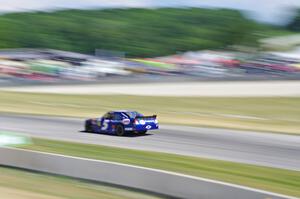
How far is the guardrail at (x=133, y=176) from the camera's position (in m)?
10.7

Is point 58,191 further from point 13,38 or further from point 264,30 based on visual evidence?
point 264,30

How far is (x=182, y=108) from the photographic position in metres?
40.1

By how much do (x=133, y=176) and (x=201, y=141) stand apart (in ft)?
30.4

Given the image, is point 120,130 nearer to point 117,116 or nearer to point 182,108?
point 117,116

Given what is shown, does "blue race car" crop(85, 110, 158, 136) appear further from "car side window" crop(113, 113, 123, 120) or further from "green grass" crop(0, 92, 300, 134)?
"green grass" crop(0, 92, 300, 134)

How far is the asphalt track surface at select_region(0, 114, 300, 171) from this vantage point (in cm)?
1834

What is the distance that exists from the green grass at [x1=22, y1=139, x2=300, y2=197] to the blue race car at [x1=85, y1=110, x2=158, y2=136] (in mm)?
2402

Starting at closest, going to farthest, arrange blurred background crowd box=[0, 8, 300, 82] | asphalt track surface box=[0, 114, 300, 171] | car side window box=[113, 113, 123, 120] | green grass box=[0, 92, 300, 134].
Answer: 1. asphalt track surface box=[0, 114, 300, 171]
2. car side window box=[113, 113, 123, 120]
3. green grass box=[0, 92, 300, 134]
4. blurred background crowd box=[0, 8, 300, 82]

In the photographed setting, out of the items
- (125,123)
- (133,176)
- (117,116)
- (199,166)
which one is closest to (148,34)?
(117,116)

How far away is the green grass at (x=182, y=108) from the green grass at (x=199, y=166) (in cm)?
1125

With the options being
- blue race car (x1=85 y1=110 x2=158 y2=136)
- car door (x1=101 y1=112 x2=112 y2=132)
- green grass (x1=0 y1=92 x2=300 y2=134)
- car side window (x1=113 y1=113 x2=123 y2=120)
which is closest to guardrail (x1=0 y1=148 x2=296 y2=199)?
blue race car (x1=85 y1=110 x2=158 y2=136)

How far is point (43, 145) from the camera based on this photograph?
20812 mm

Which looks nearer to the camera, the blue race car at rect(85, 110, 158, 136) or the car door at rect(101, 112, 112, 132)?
the blue race car at rect(85, 110, 158, 136)

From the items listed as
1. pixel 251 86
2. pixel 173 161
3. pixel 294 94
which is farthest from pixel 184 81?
pixel 173 161
